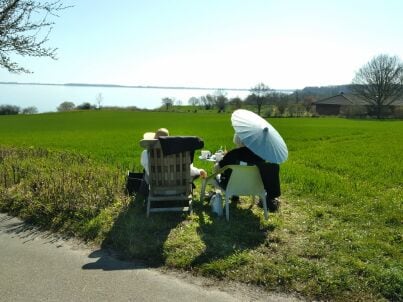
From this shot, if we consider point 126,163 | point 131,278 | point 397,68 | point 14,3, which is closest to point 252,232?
point 131,278

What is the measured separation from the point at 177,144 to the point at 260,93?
7540cm

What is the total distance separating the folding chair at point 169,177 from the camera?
6.57m

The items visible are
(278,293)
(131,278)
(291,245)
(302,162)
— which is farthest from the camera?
(302,162)

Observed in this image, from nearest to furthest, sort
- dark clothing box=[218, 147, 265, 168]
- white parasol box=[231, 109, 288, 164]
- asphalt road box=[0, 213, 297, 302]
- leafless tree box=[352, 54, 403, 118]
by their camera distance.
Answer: asphalt road box=[0, 213, 297, 302] < white parasol box=[231, 109, 288, 164] < dark clothing box=[218, 147, 265, 168] < leafless tree box=[352, 54, 403, 118]

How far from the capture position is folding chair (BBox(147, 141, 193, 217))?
21.6 feet

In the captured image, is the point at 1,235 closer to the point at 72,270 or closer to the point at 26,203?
the point at 26,203

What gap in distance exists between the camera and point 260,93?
7994 cm

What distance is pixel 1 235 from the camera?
5.87 meters

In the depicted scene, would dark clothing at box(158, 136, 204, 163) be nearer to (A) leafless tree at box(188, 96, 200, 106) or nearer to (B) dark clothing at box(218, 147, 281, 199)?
(B) dark clothing at box(218, 147, 281, 199)

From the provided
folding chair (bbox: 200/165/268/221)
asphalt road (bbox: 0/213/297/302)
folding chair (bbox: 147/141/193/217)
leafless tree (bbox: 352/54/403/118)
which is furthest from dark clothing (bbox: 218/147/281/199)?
leafless tree (bbox: 352/54/403/118)

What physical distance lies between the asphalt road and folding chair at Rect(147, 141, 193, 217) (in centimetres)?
165

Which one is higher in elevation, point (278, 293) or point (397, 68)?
point (397, 68)

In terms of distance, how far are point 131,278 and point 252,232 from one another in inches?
78.7

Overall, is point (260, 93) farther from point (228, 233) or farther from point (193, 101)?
point (228, 233)
